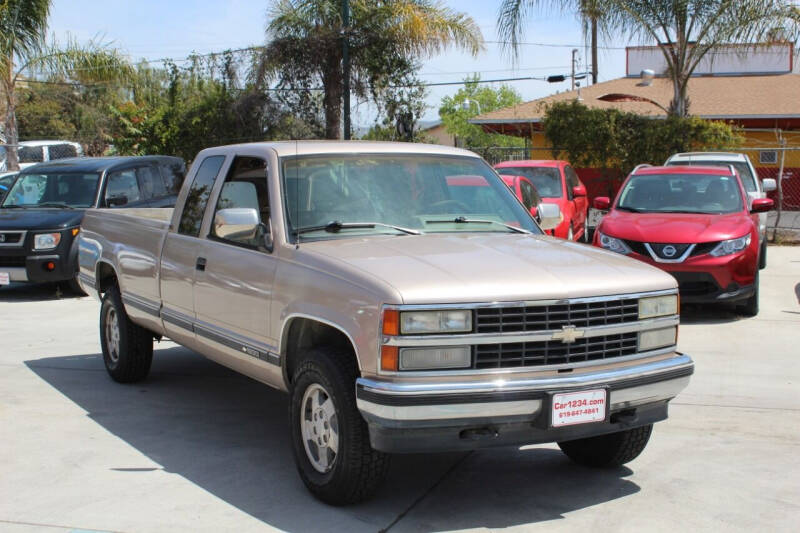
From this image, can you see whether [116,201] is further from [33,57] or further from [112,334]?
[33,57]

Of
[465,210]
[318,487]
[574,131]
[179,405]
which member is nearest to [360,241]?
[465,210]

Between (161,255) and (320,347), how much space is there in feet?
7.79

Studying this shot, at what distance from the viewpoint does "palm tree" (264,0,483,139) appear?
23734mm

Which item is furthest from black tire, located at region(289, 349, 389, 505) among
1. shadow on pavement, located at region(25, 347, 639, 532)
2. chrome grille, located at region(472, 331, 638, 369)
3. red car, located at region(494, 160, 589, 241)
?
red car, located at region(494, 160, 589, 241)

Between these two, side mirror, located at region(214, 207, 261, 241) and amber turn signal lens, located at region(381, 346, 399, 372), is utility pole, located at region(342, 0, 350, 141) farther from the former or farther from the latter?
amber turn signal lens, located at region(381, 346, 399, 372)

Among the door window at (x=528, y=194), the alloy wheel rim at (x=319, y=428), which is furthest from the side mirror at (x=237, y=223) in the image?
the door window at (x=528, y=194)

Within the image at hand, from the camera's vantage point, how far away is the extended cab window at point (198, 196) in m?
6.40

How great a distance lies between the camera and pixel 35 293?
13359 millimetres

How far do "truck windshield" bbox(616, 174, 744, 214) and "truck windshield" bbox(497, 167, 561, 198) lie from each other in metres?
4.07

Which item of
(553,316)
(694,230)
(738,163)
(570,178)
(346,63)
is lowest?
(694,230)

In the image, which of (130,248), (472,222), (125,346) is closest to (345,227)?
(472,222)

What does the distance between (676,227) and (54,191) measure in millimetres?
8529

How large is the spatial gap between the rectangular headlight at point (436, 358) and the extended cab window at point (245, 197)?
154cm

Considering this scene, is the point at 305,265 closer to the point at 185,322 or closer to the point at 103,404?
the point at 185,322
